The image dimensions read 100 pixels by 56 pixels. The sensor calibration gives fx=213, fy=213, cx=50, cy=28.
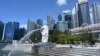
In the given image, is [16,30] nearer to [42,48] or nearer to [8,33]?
[8,33]

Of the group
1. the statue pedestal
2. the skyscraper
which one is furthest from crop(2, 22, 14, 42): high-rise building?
the statue pedestal

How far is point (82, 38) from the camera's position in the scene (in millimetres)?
88688

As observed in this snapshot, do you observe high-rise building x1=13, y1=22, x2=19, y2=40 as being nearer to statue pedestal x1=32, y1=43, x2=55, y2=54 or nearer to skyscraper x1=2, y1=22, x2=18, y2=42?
skyscraper x1=2, y1=22, x2=18, y2=42

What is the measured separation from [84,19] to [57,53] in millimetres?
155178

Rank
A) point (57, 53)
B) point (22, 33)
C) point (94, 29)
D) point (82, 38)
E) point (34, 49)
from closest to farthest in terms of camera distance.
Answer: point (57, 53)
point (34, 49)
point (82, 38)
point (94, 29)
point (22, 33)

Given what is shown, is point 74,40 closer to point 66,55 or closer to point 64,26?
point 66,55

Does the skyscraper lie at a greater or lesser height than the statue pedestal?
greater

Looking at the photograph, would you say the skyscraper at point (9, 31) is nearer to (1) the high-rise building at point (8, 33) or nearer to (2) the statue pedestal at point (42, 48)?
(1) the high-rise building at point (8, 33)

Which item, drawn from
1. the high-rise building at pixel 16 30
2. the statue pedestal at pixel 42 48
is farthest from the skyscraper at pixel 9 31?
the statue pedestal at pixel 42 48

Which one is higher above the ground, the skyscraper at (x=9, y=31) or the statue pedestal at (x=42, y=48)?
the skyscraper at (x=9, y=31)

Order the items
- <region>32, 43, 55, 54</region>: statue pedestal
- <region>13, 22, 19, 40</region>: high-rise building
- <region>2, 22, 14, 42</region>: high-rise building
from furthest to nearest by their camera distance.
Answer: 1. <region>2, 22, 14, 42</region>: high-rise building
2. <region>13, 22, 19, 40</region>: high-rise building
3. <region>32, 43, 55, 54</region>: statue pedestal

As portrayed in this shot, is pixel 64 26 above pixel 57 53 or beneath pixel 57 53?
above

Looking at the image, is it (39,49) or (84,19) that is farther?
(84,19)

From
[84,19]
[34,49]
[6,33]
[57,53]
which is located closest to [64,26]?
[84,19]
